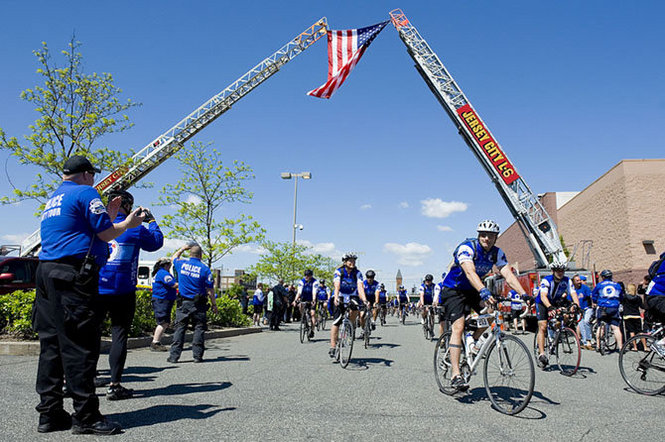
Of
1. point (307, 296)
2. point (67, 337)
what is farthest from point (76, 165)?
point (307, 296)

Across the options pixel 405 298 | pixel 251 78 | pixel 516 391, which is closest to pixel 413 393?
pixel 516 391

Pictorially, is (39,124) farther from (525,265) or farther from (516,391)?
(525,265)

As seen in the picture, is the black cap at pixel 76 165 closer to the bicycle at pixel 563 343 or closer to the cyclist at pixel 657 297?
the cyclist at pixel 657 297

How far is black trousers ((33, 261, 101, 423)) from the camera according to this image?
374 cm

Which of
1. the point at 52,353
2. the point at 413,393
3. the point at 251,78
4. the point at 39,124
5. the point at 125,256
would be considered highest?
the point at 251,78

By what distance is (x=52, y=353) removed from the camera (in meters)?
3.87

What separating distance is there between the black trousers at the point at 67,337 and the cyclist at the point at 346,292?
486cm

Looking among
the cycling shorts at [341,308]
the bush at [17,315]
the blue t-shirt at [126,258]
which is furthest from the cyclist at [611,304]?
the bush at [17,315]

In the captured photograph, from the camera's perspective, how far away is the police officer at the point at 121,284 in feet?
17.0

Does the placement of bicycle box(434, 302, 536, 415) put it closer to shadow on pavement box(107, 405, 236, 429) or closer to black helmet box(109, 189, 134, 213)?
shadow on pavement box(107, 405, 236, 429)

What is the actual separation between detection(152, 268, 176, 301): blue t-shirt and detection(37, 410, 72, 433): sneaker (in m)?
5.73

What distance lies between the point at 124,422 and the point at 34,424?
69 centimetres

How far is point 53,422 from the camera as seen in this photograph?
3818mm

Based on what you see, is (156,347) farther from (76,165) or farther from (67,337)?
(76,165)
